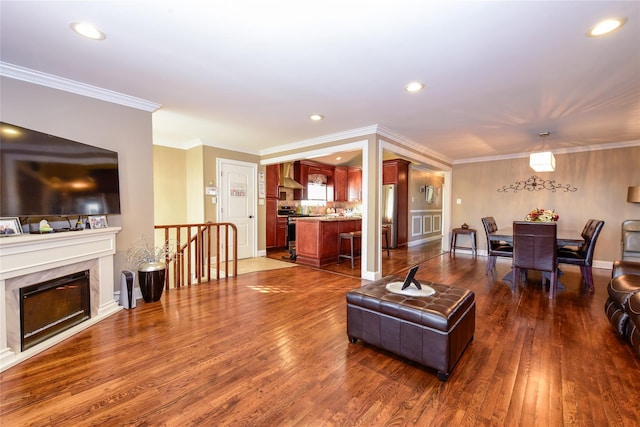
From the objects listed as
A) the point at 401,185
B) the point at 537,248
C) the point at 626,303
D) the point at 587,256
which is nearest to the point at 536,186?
the point at 587,256

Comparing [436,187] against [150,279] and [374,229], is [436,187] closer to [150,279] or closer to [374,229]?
[374,229]

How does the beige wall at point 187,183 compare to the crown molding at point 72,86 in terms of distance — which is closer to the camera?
the crown molding at point 72,86

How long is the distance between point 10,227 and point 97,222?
71 cm

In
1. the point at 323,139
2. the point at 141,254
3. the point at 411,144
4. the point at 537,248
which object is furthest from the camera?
the point at 411,144

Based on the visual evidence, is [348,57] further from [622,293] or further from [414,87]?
[622,293]

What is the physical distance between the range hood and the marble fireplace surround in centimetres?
438

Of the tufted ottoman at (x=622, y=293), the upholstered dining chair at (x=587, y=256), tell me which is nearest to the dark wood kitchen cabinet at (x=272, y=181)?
the upholstered dining chair at (x=587, y=256)

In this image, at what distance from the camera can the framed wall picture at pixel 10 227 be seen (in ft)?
6.78

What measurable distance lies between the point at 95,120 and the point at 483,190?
7220 mm

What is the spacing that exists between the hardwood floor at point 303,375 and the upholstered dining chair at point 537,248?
67cm

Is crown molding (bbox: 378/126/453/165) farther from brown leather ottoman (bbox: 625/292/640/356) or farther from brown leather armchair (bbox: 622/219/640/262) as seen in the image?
brown leather armchair (bbox: 622/219/640/262)

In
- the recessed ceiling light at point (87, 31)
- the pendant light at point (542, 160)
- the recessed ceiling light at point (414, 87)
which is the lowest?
the pendant light at point (542, 160)

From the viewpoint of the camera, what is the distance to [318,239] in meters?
5.12

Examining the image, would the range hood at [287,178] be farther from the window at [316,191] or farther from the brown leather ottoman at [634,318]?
the brown leather ottoman at [634,318]
